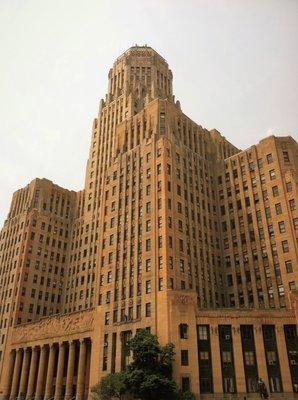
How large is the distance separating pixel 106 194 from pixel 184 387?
171 feet

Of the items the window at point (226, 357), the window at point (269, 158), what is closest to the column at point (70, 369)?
the window at point (226, 357)

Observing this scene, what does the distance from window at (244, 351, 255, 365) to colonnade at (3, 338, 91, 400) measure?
3434 centimetres

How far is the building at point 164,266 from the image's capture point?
Result: 241 ft

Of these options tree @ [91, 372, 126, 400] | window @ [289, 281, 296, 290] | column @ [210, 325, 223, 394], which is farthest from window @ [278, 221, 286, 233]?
tree @ [91, 372, 126, 400]

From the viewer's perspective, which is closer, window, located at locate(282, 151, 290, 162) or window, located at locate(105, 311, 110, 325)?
window, located at locate(105, 311, 110, 325)

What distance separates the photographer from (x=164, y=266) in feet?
265

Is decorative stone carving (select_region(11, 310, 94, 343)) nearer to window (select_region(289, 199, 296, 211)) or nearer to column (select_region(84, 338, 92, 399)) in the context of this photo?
column (select_region(84, 338, 92, 399))

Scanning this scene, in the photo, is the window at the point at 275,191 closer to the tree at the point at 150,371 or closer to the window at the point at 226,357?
the window at the point at 226,357

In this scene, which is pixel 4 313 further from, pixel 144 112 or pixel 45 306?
pixel 144 112

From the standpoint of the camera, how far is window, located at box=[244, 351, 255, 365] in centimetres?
7144

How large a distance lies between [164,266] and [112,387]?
23724 mm

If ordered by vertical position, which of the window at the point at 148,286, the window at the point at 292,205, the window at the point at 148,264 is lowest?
the window at the point at 148,286

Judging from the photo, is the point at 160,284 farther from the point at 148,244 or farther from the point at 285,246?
the point at 285,246

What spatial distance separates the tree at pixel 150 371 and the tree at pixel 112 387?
135cm
